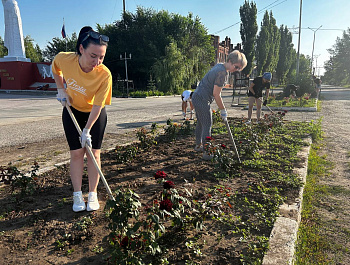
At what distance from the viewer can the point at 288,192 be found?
3352mm

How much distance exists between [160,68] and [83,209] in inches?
1148

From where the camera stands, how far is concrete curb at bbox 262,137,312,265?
208 cm

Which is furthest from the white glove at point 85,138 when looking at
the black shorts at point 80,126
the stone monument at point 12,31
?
the stone monument at point 12,31

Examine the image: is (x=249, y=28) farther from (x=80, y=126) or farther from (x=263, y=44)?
(x=80, y=126)

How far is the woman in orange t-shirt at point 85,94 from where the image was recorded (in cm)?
254

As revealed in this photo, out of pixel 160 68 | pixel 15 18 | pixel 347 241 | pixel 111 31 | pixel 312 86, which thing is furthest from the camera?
pixel 111 31

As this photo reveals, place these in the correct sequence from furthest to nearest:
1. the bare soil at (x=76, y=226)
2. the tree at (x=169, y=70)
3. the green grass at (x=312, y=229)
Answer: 1. the tree at (x=169, y=70)
2. the green grass at (x=312, y=229)
3. the bare soil at (x=76, y=226)

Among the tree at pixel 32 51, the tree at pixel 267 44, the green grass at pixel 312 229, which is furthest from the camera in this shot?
the tree at pixel 32 51

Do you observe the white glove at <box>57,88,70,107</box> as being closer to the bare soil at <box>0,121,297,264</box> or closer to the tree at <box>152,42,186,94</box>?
the bare soil at <box>0,121,297,264</box>

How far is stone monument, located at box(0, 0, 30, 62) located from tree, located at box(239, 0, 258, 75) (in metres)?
32.0

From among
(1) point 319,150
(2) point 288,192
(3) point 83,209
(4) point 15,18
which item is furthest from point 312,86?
(4) point 15,18

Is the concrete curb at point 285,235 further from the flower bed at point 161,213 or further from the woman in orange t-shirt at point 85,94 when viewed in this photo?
the woman in orange t-shirt at point 85,94

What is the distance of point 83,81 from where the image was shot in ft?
8.71

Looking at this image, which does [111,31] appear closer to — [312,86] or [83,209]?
[312,86]
